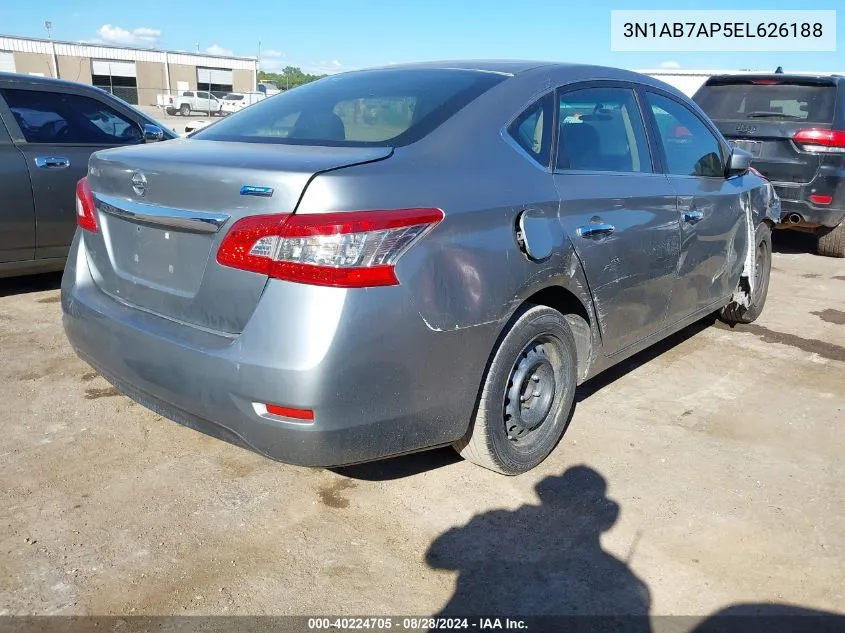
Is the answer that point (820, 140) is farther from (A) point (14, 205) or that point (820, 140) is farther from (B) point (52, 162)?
(A) point (14, 205)

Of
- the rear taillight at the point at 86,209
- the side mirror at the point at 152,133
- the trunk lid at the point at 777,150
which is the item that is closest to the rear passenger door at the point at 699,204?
the rear taillight at the point at 86,209

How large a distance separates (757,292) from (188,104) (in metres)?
38.6

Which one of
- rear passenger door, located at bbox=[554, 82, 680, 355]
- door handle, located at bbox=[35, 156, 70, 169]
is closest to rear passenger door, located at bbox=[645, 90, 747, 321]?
rear passenger door, located at bbox=[554, 82, 680, 355]

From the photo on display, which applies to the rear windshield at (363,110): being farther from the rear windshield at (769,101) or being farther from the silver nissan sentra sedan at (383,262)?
the rear windshield at (769,101)

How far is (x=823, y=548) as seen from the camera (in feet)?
8.22

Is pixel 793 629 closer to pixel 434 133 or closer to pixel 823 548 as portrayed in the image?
pixel 823 548

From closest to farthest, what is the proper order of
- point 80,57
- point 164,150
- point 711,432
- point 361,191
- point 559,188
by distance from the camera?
point 361,191, point 164,150, point 559,188, point 711,432, point 80,57

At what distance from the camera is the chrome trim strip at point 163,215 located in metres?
2.20

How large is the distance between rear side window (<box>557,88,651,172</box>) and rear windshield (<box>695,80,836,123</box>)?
4273 millimetres

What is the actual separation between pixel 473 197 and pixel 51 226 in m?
3.79

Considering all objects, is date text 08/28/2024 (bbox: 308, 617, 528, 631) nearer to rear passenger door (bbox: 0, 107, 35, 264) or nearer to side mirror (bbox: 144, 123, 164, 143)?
rear passenger door (bbox: 0, 107, 35, 264)

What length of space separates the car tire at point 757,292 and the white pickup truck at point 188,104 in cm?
3731

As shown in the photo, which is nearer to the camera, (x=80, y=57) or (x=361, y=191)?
(x=361, y=191)

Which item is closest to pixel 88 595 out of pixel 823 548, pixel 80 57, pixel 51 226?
pixel 823 548
